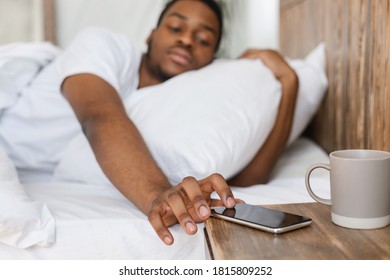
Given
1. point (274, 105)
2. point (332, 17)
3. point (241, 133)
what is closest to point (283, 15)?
point (332, 17)

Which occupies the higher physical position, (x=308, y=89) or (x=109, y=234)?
(x=308, y=89)

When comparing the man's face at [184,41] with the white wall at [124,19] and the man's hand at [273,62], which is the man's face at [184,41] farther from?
the white wall at [124,19]

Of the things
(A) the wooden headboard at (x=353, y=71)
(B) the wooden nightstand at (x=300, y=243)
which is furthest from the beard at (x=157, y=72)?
(B) the wooden nightstand at (x=300, y=243)

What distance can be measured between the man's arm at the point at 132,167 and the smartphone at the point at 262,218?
0.6 inches

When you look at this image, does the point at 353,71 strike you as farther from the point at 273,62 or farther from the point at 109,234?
the point at 109,234

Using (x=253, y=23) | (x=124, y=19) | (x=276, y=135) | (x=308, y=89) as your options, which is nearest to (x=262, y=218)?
(x=276, y=135)

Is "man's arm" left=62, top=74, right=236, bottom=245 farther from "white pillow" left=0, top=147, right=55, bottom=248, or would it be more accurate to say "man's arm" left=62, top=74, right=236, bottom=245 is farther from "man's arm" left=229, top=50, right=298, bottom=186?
"man's arm" left=229, top=50, right=298, bottom=186

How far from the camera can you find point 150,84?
1.17 metres

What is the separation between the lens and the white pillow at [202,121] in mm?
850

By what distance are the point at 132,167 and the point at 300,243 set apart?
351 mm

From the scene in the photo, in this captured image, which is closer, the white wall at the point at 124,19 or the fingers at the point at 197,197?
the fingers at the point at 197,197

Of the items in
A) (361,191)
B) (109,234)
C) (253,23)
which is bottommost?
(109,234)
